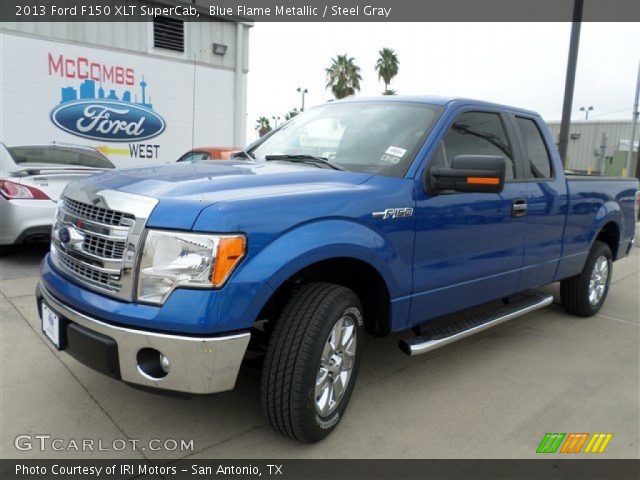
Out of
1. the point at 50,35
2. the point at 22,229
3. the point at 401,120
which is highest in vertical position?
the point at 50,35

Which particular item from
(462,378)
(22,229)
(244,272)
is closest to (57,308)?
(244,272)

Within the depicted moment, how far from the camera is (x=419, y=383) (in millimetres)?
3518

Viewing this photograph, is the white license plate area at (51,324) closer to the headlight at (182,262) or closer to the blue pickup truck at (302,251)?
the blue pickup truck at (302,251)

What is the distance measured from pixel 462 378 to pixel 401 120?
1812 mm

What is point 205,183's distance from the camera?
102 inches

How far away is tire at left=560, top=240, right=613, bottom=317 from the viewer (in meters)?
5.10

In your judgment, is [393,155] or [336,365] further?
[393,155]

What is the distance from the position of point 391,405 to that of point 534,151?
96.9 inches

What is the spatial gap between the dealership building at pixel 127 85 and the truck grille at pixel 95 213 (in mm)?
9242

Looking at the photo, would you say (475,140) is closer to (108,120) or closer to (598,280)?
(598,280)

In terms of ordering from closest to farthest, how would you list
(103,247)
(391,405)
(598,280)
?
(103,247) < (391,405) < (598,280)

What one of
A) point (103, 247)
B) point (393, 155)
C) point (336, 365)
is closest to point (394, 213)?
point (393, 155)

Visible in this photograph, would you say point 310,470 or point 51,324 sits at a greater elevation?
point 51,324

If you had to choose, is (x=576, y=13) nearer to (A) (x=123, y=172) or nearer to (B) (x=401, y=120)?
(B) (x=401, y=120)
